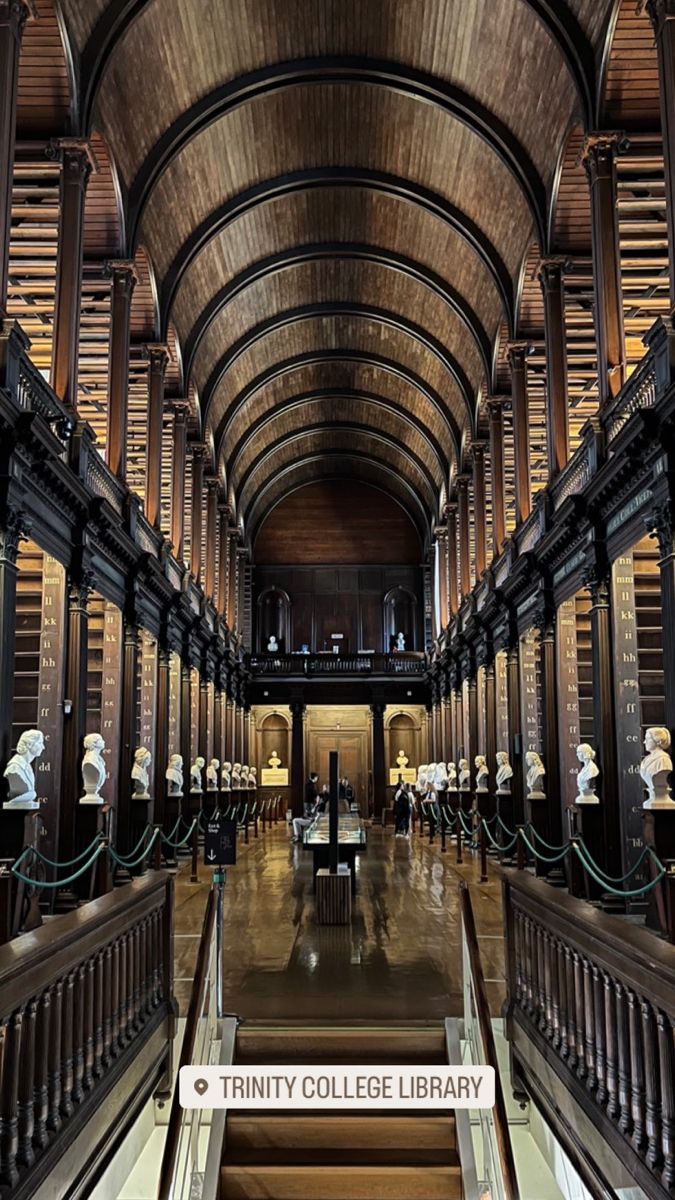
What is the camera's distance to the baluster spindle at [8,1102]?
3.42 metres

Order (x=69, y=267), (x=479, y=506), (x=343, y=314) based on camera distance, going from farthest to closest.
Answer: (x=343, y=314)
(x=479, y=506)
(x=69, y=267)

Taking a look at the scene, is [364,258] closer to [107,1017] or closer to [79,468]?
[79,468]

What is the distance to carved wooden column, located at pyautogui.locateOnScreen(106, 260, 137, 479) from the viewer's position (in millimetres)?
14039

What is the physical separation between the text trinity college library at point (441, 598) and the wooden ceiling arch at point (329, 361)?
16cm

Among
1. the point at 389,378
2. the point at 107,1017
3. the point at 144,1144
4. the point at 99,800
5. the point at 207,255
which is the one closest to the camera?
the point at 107,1017

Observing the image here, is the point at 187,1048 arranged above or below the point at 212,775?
below

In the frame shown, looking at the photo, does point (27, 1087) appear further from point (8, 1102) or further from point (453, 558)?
point (453, 558)

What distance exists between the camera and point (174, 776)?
16.5 m

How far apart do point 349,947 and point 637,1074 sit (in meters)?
4.94

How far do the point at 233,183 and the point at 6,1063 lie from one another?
17.2 meters

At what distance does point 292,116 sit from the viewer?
666 inches

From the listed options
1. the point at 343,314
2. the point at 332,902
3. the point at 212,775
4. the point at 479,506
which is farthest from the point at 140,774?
the point at 343,314

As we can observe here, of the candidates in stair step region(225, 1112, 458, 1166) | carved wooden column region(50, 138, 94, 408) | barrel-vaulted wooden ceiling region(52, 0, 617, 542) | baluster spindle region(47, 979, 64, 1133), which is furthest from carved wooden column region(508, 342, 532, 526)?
baluster spindle region(47, 979, 64, 1133)

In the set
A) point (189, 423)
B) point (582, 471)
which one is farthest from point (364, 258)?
point (582, 471)
